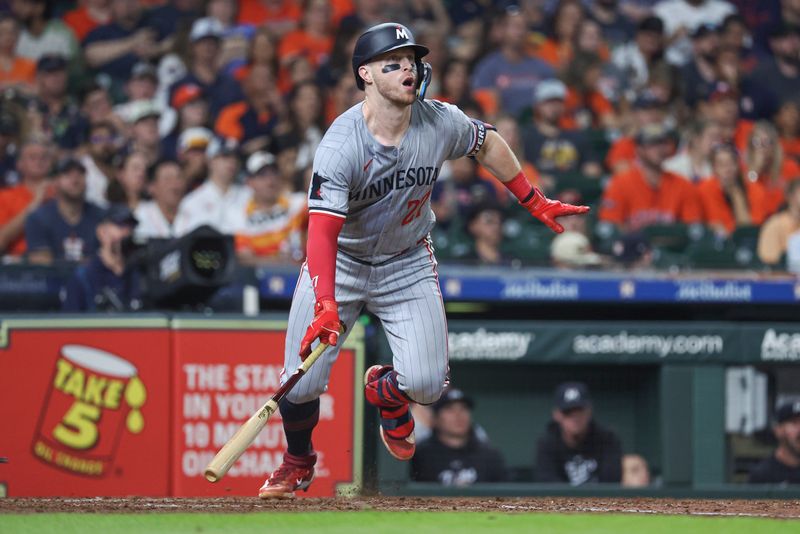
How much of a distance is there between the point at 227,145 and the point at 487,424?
345cm

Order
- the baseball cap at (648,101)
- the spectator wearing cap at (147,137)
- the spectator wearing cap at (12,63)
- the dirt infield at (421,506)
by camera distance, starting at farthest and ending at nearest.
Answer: the baseball cap at (648,101) → the spectator wearing cap at (12,63) → the spectator wearing cap at (147,137) → the dirt infield at (421,506)

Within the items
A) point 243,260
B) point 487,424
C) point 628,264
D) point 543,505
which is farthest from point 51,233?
point 543,505

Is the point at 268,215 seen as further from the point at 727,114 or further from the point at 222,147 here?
the point at 727,114

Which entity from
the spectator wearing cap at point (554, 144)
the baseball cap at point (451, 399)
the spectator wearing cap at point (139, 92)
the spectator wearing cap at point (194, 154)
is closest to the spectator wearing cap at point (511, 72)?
the spectator wearing cap at point (554, 144)

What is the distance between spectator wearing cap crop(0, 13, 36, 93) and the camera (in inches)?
428

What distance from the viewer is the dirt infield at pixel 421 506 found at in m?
5.60

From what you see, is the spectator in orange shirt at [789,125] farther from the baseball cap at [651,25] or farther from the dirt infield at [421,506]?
the dirt infield at [421,506]

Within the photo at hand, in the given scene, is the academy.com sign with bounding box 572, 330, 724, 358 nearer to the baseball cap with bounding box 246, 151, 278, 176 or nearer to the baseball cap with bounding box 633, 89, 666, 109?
the baseball cap with bounding box 246, 151, 278, 176

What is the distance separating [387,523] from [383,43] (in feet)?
6.00

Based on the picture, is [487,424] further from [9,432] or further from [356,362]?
[9,432]

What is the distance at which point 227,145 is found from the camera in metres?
10.4

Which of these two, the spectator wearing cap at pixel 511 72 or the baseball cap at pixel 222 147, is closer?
the baseball cap at pixel 222 147

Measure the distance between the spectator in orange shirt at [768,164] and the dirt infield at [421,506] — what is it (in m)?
4.85

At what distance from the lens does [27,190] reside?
31.8ft
